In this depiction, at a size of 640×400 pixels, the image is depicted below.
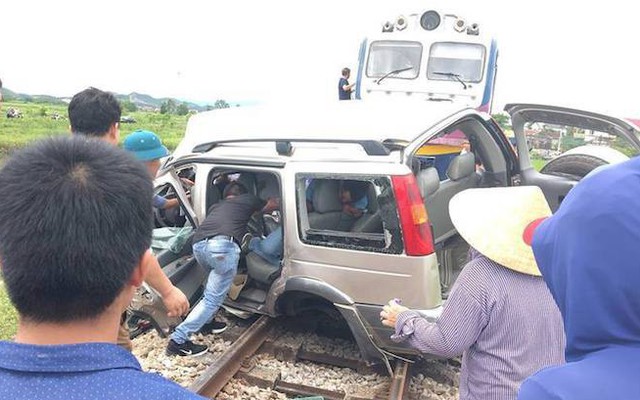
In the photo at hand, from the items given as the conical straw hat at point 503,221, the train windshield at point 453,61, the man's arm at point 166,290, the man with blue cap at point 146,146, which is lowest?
the man's arm at point 166,290

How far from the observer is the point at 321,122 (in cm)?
448

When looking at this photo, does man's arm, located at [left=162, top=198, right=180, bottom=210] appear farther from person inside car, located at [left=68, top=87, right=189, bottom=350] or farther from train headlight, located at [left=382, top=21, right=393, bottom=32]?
train headlight, located at [left=382, top=21, right=393, bottom=32]

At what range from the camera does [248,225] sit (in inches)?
195

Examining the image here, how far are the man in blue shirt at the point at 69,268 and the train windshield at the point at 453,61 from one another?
9.64 metres

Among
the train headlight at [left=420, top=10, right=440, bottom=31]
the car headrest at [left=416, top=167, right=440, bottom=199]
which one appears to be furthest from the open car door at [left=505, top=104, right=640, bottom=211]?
the train headlight at [left=420, top=10, right=440, bottom=31]

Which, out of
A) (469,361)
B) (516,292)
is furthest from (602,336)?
(469,361)

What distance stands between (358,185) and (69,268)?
3824 mm

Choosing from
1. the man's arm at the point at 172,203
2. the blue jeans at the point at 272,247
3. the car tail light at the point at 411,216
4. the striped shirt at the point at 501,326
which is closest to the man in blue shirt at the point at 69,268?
the striped shirt at the point at 501,326

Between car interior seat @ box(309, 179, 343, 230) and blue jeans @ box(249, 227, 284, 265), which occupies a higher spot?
car interior seat @ box(309, 179, 343, 230)

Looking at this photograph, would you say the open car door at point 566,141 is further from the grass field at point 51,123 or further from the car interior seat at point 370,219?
the grass field at point 51,123

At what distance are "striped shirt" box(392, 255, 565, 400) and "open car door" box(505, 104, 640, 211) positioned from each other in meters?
3.43

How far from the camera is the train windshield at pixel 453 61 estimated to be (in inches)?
399

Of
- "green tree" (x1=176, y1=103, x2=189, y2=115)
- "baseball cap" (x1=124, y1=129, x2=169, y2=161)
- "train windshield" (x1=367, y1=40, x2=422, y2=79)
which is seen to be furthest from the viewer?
"green tree" (x1=176, y1=103, x2=189, y2=115)

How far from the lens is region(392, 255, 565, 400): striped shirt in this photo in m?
2.10
